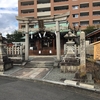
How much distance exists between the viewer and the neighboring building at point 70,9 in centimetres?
5591

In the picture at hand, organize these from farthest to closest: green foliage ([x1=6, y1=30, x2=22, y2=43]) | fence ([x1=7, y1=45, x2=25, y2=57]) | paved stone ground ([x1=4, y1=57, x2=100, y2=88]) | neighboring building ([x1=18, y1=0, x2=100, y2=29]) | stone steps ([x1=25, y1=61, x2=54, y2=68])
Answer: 1. neighboring building ([x1=18, y1=0, x2=100, y2=29])
2. green foliage ([x1=6, y1=30, x2=22, y2=43])
3. fence ([x1=7, y1=45, x2=25, y2=57])
4. stone steps ([x1=25, y1=61, x2=54, y2=68])
5. paved stone ground ([x1=4, y1=57, x2=100, y2=88])

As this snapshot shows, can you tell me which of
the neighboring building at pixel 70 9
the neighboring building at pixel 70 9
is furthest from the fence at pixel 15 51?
the neighboring building at pixel 70 9

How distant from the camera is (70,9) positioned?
57750mm

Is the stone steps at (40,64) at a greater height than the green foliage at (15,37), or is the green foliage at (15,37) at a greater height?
the green foliage at (15,37)

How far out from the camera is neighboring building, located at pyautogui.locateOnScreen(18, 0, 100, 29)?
55906 millimetres

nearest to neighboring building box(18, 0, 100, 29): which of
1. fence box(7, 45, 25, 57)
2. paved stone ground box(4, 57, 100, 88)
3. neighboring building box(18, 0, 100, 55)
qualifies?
neighboring building box(18, 0, 100, 55)

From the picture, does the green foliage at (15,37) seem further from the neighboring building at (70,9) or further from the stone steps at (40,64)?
the stone steps at (40,64)

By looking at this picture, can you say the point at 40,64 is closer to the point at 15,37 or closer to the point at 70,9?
the point at 15,37

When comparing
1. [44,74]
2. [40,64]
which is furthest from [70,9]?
[44,74]

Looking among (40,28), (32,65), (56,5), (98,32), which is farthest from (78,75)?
(56,5)

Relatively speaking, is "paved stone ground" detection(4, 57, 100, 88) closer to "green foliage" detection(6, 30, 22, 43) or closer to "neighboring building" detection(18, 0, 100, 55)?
"green foliage" detection(6, 30, 22, 43)

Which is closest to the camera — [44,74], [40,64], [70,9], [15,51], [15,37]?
[44,74]

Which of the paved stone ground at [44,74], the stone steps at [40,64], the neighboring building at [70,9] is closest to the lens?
the paved stone ground at [44,74]

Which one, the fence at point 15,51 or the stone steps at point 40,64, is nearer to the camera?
the stone steps at point 40,64
